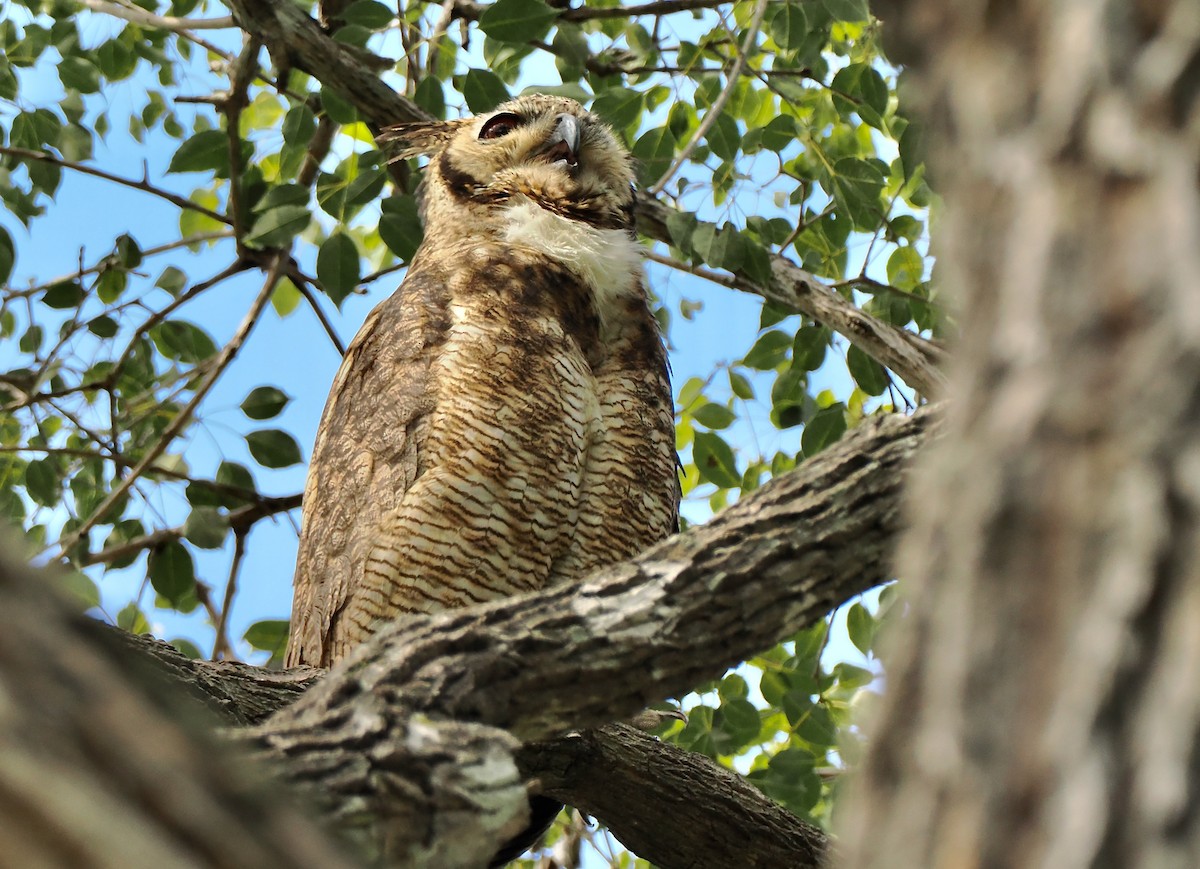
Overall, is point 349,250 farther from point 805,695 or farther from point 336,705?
point 336,705

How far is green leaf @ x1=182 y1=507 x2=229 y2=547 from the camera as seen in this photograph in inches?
139

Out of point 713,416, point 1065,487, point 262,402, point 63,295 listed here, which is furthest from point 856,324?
point 63,295

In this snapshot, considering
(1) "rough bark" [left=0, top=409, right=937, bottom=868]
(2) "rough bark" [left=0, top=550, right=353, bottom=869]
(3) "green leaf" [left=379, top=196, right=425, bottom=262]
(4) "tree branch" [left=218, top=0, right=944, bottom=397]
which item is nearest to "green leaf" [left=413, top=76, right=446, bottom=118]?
(4) "tree branch" [left=218, top=0, right=944, bottom=397]

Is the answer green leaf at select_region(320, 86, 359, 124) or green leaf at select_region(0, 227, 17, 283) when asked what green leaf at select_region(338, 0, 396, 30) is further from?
green leaf at select_region(0, 227, 17, 283)

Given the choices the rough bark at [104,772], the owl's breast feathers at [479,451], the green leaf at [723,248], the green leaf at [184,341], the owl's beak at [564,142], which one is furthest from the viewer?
the green leaf at [184,341]

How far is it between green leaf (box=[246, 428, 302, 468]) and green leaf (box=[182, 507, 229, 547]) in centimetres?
32

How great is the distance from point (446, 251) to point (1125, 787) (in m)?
3.26

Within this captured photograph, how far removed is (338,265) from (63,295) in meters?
1.29

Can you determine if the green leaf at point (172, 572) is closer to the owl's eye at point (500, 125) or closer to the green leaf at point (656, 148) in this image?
the owl's eye at point (500, 125)

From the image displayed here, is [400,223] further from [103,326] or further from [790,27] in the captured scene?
[790,27]

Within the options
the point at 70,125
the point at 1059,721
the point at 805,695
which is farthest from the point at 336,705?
the point at 70,125

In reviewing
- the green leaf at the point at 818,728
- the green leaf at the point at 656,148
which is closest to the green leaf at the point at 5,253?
the green leaf at the point at 656,148

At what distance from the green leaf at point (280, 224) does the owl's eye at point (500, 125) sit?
0.85 meters

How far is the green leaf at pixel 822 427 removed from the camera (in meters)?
3.55
